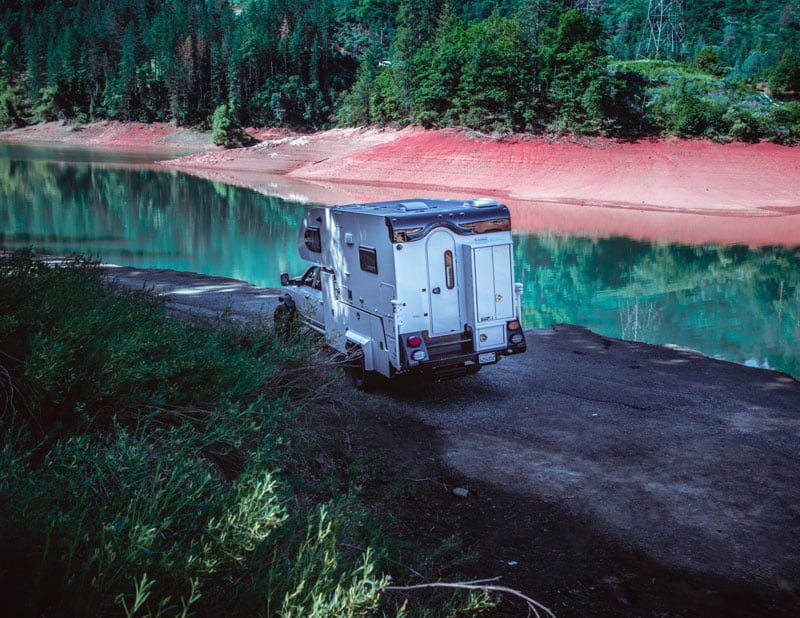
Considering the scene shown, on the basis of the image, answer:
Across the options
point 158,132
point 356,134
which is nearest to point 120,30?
point 158,132

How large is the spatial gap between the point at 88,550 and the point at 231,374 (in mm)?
3546

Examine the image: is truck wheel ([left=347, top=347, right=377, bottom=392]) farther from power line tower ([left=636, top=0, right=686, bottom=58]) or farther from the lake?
power line tower ([left=636, top=0, right=686, bottom=58])

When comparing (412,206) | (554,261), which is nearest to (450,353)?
(412,206)

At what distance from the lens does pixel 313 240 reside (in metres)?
13.5

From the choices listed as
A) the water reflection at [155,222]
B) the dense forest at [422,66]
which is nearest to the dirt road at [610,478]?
the water reflection at [155,222]

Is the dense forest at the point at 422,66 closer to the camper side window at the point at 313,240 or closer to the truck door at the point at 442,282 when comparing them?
the camper side window at the point at 313,240

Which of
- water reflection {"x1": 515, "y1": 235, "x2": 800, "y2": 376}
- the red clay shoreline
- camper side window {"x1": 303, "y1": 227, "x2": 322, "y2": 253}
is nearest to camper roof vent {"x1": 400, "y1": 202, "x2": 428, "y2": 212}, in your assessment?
camper side window {"x1": 303, "y1": 227, "x2": 322, "y2": 253}

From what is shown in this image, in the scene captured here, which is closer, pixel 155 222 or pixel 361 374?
pixel 361 374

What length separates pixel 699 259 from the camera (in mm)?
30281

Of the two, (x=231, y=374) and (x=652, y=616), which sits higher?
(x=231, y=374)

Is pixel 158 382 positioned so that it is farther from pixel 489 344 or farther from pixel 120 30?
pixel 120 30

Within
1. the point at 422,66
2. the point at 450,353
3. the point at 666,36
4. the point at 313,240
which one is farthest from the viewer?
the point at 666,36

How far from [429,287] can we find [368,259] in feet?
3.54

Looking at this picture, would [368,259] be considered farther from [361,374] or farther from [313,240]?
[313,240]
